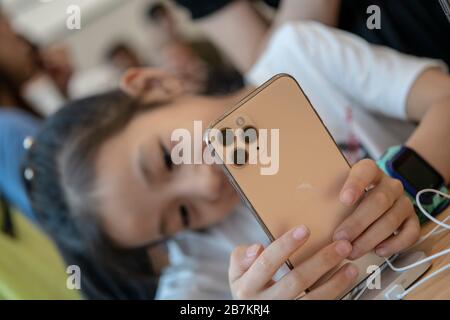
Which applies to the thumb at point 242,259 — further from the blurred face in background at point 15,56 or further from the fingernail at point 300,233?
the blurred face in background at point 15,56

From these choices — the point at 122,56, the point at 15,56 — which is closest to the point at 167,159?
the point at 15,56

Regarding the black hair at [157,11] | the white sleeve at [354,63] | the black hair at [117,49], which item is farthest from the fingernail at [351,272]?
the black hair at [117,49]

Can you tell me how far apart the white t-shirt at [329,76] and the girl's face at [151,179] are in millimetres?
65

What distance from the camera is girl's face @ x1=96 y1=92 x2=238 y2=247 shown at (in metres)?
0.51

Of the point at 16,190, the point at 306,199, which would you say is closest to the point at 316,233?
the point at 306,199

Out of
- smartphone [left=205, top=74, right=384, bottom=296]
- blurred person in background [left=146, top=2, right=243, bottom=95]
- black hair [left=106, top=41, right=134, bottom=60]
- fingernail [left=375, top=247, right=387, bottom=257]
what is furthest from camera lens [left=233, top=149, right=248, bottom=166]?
black hair [left=106, top=41, right=134, bottom=60]

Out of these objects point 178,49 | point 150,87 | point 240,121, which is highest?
point 178,49

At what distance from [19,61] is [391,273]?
849 millimetres

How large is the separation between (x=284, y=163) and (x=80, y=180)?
289 mm

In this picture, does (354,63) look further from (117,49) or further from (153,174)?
(117,49)

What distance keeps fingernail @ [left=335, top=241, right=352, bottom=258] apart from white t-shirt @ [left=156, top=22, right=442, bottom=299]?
5.9 inches

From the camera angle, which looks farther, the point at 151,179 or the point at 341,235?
the point at 151,179

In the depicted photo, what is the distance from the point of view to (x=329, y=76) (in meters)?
0.50

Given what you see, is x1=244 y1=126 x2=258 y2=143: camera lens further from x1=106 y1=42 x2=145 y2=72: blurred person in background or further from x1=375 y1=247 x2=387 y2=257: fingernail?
x1=106 y1=42 x2=145 y2=72: blurred person in background
